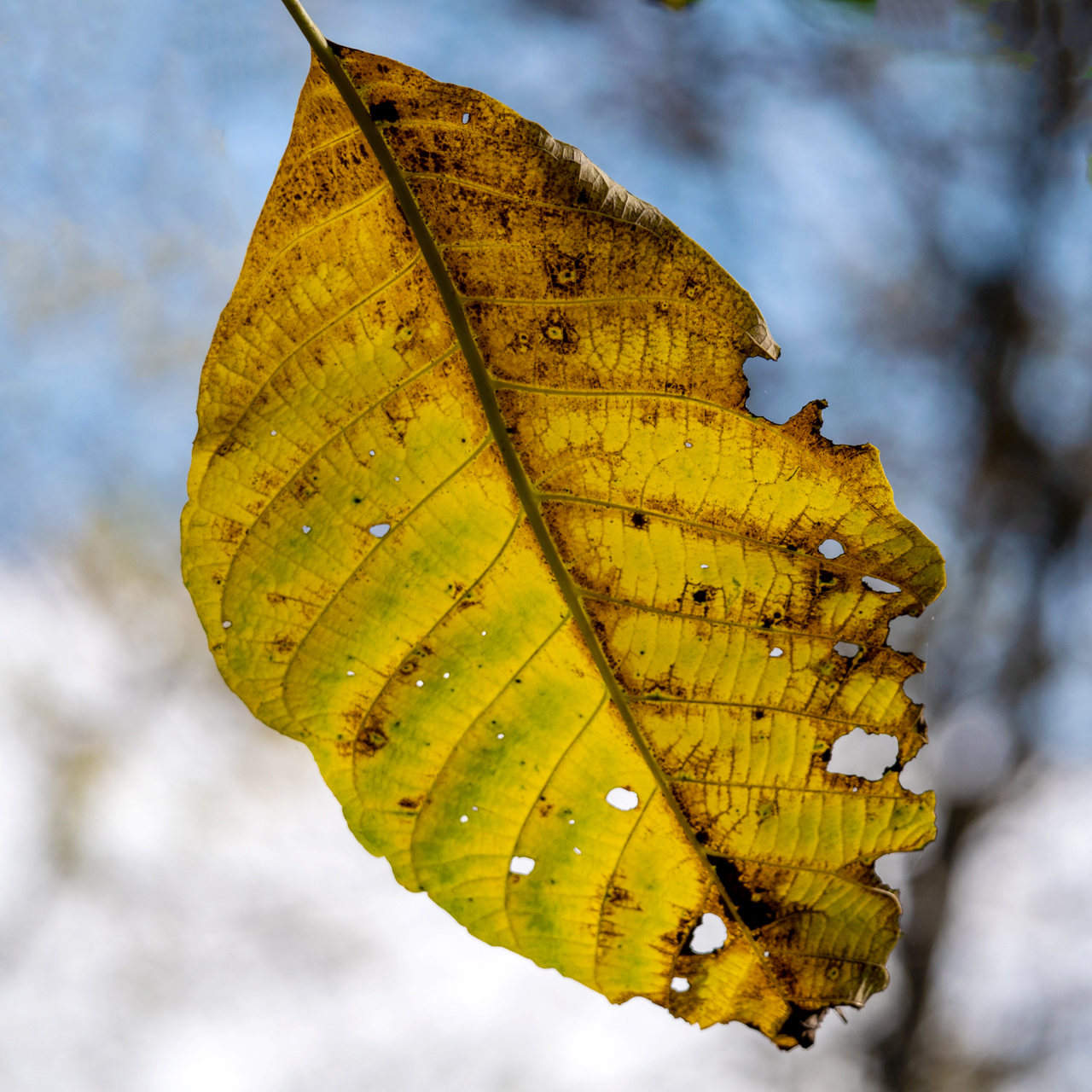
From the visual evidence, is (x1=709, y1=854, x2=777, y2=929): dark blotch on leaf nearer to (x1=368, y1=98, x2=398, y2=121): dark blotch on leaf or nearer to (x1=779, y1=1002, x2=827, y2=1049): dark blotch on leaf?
(x1=779, y1=1002, x2=827, y2=1049): dark blotch on leaf

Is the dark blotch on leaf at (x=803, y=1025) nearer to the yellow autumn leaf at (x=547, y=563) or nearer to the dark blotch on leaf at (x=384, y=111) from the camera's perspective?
the yellow autumn leaf at (x=547, y=563)

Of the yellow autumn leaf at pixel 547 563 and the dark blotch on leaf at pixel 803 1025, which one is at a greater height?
the yellow autumn leaf at pixel 547 563

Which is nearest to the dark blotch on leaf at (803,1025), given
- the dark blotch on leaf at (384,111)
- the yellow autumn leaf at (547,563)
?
the yellow autumn leaf at (547,563)

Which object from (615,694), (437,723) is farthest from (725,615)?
(437,723)

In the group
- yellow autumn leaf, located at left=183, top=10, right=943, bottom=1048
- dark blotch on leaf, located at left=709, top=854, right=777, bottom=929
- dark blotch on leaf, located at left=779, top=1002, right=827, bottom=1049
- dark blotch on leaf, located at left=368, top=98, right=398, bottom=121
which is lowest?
dark blotch on leaf, located at left=779, top=1002, right=827, bottom=1049

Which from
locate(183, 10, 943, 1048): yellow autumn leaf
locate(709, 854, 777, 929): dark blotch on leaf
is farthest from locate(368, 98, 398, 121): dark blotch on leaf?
locate(709, 854, 777, 929): dark blotch on leaf

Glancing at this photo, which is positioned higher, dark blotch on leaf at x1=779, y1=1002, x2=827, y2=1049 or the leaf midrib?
the leaf midrib

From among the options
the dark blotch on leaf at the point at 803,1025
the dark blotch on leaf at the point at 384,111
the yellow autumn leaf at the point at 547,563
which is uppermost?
the dark blotch on leaf at the point at 384,111

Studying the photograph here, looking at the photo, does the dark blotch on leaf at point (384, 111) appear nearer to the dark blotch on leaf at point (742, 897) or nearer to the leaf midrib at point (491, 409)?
the leaf midrib at point (491, 409)
